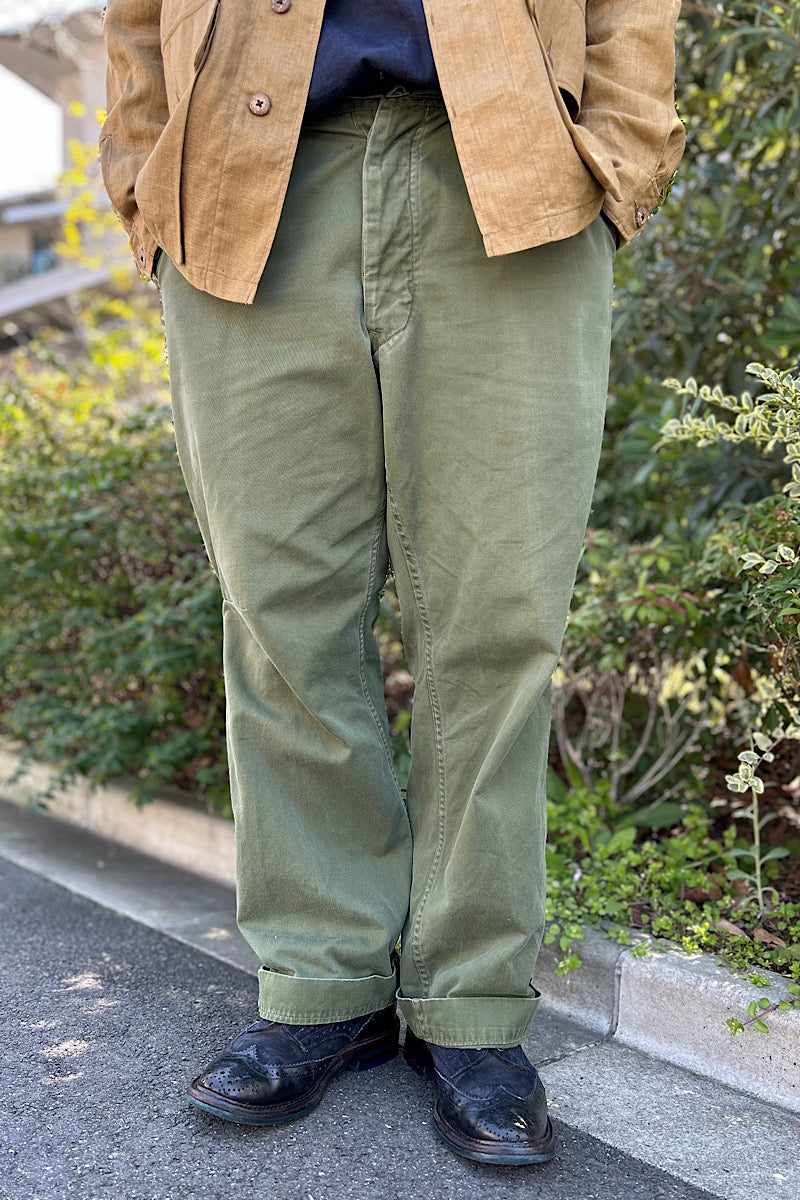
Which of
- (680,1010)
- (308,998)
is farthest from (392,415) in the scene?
(680,1010)

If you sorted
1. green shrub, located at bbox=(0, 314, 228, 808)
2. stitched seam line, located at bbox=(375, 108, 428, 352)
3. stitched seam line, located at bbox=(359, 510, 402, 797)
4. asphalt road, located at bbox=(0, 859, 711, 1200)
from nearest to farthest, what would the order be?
asphalt road, located at bbox=(0, 859, 711, 1200), stitched seam line, located at bbox=(375, 108, 428, 352), stitched seam line, located at bbox=(359, 510, 402, 797), green shrub, located at bbox=(0, 314, 228, 808)

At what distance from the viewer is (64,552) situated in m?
2.97

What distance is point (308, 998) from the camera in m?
1.51

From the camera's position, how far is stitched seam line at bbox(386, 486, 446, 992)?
1.51 meters

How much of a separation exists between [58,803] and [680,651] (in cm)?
189

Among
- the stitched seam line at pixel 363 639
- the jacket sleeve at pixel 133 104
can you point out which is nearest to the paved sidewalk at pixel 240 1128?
the stitched seam line at pixel 363 639

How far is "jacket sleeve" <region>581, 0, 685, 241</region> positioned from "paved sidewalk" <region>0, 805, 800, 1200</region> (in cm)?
123

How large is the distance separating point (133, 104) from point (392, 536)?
2.34 ft

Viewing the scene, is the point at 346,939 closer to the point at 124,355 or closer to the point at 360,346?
the point at 360,346

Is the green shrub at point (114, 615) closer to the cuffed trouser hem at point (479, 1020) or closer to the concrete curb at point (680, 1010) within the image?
the concrete curb at point (680, 1010)

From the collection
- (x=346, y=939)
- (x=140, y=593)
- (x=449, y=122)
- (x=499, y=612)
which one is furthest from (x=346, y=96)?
(x=140, y=593)

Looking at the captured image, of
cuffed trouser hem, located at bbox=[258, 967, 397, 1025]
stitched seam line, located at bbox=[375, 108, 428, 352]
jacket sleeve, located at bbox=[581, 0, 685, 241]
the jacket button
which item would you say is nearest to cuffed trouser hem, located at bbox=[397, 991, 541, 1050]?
cuffed trouser hem, located at bbox=[258, 967, 397, 1025]

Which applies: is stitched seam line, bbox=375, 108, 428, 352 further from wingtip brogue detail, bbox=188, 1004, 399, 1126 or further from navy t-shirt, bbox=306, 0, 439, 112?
wingtip brogue detail, bbox=188, 1004, 399, 1126

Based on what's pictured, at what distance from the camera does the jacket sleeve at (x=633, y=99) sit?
137 centimetres
